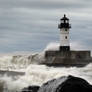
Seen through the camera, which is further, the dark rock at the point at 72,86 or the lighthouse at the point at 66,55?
the lighthouse at the point at 66,55

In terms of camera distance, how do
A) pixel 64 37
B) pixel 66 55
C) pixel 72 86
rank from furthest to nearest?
pixel 64 37 → pixel 66 55 → pixel 72 86

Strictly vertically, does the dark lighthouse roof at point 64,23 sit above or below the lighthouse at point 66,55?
above

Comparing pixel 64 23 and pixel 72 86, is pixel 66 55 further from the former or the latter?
pixel 72 86

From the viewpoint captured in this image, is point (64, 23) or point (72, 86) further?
point (64, 23)

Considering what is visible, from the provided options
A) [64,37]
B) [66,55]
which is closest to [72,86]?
[66,55]

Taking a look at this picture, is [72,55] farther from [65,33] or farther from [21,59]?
[21,59]

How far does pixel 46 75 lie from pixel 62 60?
44.3ft

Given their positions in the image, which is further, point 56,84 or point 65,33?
point 65,33

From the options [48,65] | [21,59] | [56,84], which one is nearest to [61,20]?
[48,65]

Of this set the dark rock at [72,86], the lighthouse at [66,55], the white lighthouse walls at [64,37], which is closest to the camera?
the dark rock at [72,86]

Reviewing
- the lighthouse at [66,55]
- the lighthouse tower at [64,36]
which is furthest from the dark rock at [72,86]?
the lighthouse tower at [64,36]

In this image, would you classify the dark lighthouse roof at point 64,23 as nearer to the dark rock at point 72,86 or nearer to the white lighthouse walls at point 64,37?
the white lighthouse walls at point 64,37

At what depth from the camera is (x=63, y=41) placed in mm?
53250

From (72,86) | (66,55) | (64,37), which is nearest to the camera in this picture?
(72,86)
